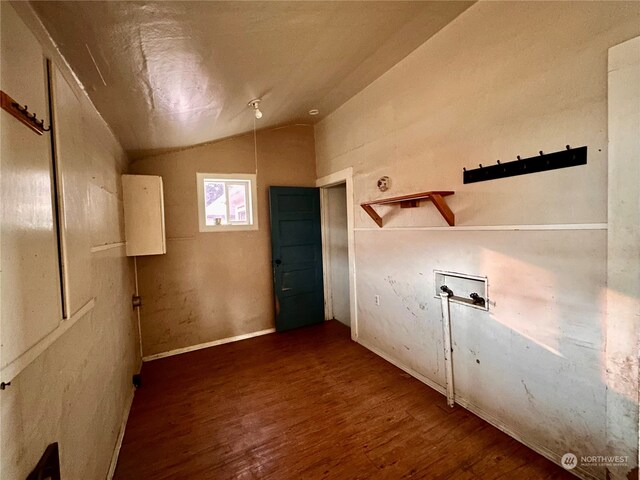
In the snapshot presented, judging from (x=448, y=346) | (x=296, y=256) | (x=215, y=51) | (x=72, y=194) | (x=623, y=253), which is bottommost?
(x=448, y=346)

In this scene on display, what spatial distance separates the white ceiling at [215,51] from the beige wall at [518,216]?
48 cm

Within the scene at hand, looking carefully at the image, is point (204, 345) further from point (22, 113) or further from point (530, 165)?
point (530, 165)

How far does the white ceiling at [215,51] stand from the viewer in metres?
1.09

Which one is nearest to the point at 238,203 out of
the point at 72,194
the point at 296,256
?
the point at 296,256

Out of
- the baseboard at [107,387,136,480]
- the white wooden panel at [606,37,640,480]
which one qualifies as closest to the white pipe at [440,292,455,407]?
the white wooden panel at [606,37,640,480]

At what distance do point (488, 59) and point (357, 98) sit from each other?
1494 mm

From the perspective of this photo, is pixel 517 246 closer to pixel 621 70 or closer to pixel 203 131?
pixel 621 70

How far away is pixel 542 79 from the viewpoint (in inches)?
60.8

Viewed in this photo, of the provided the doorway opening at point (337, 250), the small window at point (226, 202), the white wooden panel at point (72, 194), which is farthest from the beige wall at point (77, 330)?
the doorway opening at point (337, 250)

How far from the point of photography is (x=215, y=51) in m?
1.45

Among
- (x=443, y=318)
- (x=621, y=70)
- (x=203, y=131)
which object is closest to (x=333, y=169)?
(x=203, y=131)

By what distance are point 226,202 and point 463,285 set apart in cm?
294

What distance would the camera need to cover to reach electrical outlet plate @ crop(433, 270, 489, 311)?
193cm

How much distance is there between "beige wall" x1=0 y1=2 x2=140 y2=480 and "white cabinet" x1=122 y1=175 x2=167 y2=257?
0.94 ft
